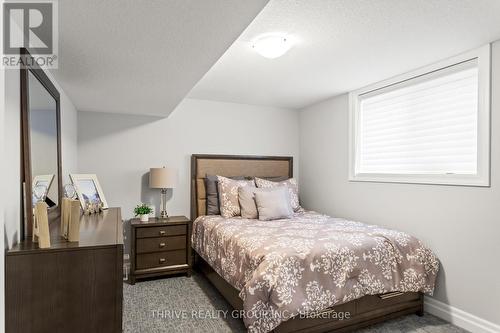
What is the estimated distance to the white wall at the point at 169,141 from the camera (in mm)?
3584

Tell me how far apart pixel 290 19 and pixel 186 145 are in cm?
244

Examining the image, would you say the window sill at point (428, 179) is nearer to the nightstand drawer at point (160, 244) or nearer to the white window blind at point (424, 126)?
the white window blind at point (424, 126)

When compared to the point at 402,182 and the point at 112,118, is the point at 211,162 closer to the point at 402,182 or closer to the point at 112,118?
the point at 112,118

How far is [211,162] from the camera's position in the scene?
4016 millimetres

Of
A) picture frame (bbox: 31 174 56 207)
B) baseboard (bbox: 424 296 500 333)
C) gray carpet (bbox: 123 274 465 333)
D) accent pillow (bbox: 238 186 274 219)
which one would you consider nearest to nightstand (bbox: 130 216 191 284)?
gray carpet (bbox: 123 274 465 333)

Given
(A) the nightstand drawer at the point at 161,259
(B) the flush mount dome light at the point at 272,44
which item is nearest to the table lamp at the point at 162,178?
(A) the nightstand drawer at the point at 161,259

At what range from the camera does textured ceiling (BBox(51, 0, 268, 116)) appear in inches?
50.6

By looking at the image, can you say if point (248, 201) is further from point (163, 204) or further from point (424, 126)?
point (424, 126)

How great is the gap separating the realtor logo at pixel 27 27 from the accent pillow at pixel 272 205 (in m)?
2.38

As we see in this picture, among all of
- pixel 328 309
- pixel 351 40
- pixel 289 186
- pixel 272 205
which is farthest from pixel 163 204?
pixel 351 40

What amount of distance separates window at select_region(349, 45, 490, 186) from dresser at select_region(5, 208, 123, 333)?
2679mm

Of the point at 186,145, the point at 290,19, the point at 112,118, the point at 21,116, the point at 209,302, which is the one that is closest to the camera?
the point at 21,116

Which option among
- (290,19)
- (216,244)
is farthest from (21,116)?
(216,244)

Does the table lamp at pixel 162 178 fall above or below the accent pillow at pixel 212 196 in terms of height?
above
